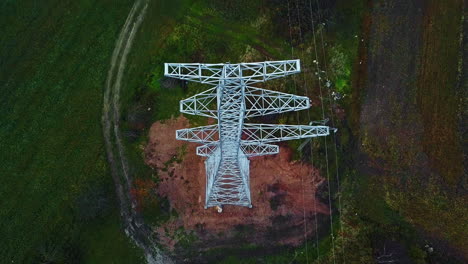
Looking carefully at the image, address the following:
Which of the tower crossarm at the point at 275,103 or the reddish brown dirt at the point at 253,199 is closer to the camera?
the tower crossarm at the point at 275,103

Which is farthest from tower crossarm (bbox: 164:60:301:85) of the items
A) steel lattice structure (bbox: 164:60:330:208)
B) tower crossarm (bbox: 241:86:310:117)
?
tower crossarm (bbox: 241:86:310:117)

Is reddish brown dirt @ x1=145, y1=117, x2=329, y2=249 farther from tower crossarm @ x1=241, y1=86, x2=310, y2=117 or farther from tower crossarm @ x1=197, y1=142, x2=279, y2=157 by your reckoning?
tower crossarm @ x1=241, y1=86, x2=310, y2=117

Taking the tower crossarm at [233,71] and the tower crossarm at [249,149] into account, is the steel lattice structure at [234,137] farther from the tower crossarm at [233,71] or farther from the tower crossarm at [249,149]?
the tower crossarm at [233,71]

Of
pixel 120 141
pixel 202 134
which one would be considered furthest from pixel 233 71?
pixel 120 141

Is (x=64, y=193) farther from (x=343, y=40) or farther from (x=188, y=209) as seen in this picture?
(x=343, y=40)

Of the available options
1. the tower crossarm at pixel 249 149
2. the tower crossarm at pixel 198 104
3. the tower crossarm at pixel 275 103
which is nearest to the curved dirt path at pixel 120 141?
the tower crossarm at pixel 198 104

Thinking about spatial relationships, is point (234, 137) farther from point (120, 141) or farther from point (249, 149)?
point (120, 141)
